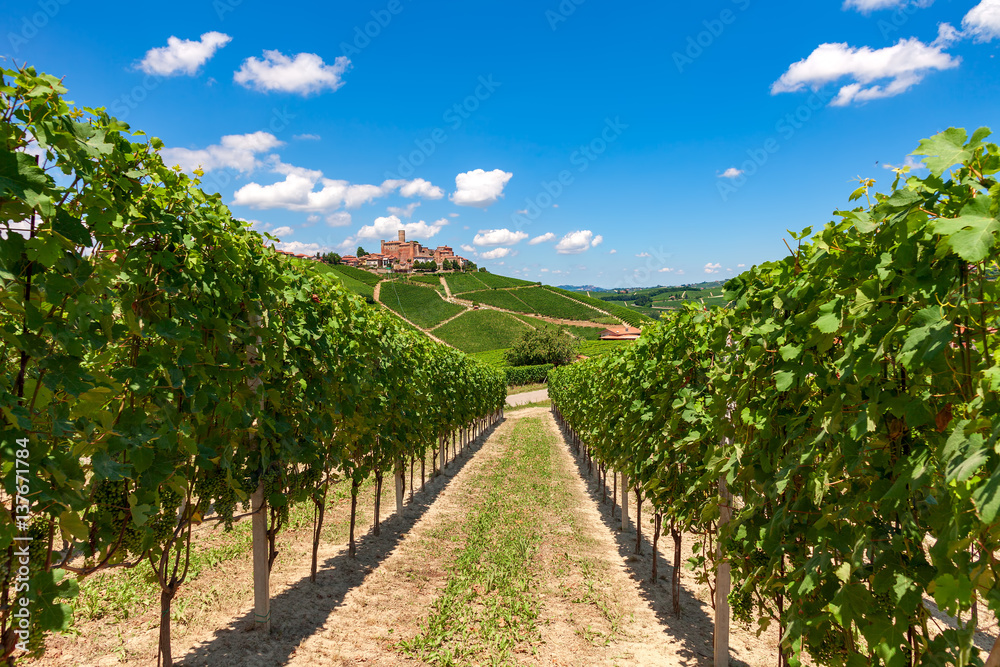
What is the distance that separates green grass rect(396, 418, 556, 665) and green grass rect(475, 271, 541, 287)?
100 metres

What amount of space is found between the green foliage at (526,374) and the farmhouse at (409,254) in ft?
256

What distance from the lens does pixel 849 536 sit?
80.4 inches

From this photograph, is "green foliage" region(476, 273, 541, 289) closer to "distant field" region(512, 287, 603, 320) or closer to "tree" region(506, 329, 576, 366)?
"distant field" region(512, 287, 603, 320)

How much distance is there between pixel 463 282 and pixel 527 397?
67030 millimetres

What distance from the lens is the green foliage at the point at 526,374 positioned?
51.6 meters

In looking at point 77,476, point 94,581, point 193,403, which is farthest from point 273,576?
point 77,476

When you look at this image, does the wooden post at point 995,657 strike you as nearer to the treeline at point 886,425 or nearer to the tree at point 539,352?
the treeline at point 886,425

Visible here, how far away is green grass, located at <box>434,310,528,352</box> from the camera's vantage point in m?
73.1

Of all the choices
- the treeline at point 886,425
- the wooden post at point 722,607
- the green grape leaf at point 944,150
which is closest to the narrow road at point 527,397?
the wooden post at point 722,607

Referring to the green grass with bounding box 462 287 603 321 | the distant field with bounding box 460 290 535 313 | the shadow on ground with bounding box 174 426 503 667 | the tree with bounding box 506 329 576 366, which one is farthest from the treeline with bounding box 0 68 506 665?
the distant field with bounding box 460 290 535 313

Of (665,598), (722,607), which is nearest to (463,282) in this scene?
(665,598)

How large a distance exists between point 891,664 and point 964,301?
4.14 ft

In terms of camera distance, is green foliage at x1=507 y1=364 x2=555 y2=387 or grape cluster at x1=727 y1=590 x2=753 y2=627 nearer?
grape cluster at x1=727 y1=590 x2=753 y2=627

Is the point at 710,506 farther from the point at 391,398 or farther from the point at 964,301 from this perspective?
the point at 391,398
